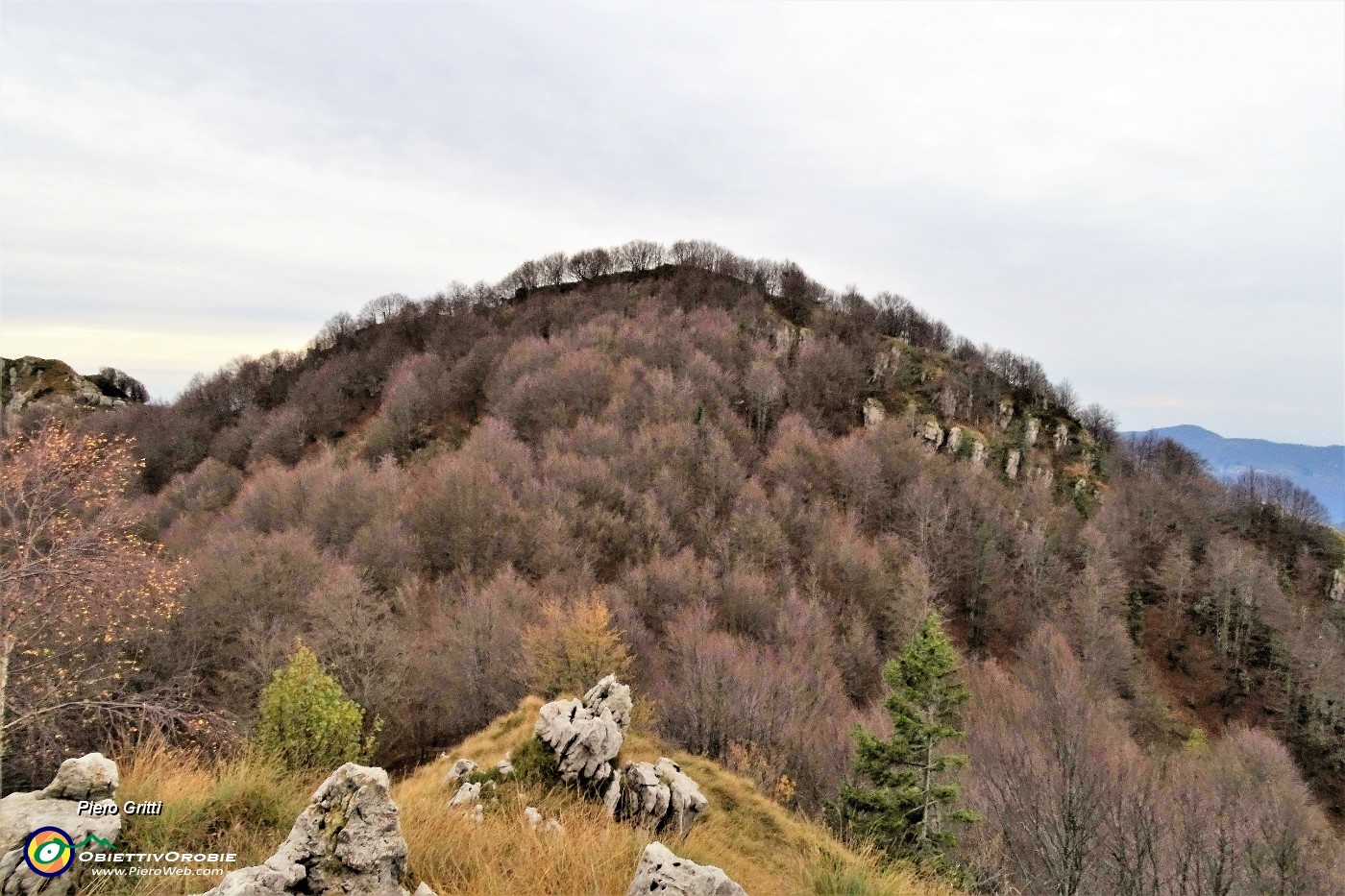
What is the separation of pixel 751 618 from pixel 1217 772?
26.9 m

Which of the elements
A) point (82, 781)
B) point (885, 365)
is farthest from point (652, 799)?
point (885, 365)

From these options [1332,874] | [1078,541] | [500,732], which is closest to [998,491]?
[1078,541]

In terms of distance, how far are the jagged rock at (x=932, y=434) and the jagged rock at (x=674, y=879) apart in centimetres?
7387

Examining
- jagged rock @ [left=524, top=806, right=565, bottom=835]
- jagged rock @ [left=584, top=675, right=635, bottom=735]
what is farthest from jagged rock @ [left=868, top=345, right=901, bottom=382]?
jagged rock @ [left=524, top=806, right=565, bottom=835]

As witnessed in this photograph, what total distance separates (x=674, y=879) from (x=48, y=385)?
121092mm

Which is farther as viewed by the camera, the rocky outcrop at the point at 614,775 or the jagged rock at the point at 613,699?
the jagged rock at the point at 613,699

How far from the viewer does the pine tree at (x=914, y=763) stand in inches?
628

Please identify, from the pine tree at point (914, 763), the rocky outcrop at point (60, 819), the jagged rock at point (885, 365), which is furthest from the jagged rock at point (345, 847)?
the jagged rock at point (885, 365)

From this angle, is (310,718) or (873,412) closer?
(310,718)

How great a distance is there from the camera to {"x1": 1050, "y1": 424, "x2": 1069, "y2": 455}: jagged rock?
261 feet

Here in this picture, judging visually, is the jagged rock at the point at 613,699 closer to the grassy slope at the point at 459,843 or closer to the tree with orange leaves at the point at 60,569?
the grassy slope at the point at 459,843

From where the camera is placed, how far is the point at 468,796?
8203mm

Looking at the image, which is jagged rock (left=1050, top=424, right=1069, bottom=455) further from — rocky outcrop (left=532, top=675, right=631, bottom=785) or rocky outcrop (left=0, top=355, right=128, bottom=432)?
rocky outcrop (left=0, top=355, right=128, bottom=432)

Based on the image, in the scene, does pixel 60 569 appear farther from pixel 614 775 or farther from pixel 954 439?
pixel 954 439
